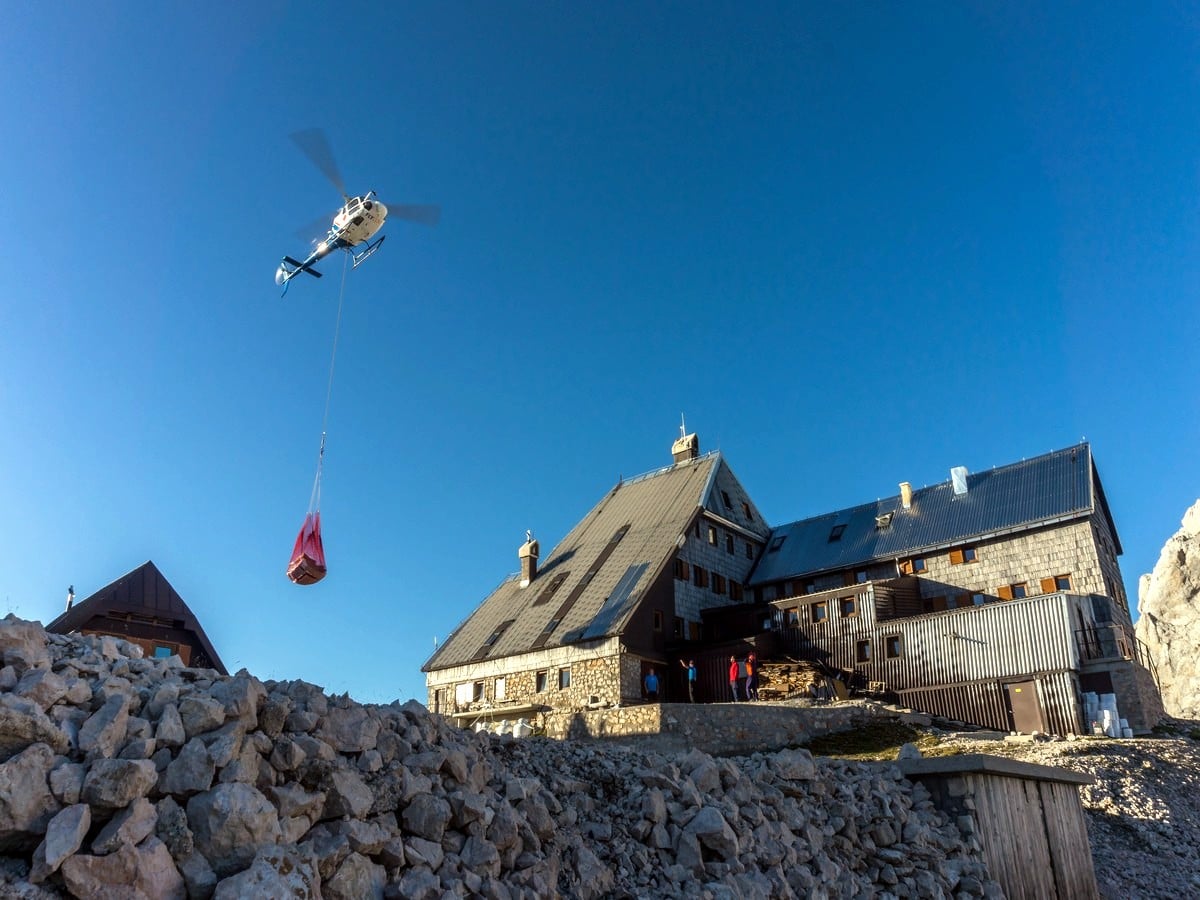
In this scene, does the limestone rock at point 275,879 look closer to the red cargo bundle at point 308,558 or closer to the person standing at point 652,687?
the red cargo bundle at point 308,558

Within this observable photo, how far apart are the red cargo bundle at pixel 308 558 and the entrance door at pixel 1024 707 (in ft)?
68.8

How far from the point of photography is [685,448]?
144 feet

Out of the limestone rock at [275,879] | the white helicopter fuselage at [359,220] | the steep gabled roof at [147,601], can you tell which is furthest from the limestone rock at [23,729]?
the white helicopter fuselage at [359,220]

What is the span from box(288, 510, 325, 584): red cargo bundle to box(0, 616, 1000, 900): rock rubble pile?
13657 mm

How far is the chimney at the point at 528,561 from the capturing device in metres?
39.6

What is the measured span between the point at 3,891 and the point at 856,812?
905 centimetres

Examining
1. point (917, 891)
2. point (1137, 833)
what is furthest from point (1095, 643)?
point (917, 891)

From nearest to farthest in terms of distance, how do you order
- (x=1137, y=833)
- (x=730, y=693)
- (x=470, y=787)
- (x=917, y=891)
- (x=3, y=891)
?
(x=3, y=891) → (x=470, y=787) → (x=917, y=891) → (x=1137, y=833) → (x=730, y=693)

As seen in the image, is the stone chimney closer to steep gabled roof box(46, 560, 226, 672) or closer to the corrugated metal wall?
the corrugated metal wall

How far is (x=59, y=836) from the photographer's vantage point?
5.05 meters

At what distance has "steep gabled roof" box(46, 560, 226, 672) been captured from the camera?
64.2ft

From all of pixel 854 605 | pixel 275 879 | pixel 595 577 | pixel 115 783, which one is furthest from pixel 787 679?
pixel 115 783

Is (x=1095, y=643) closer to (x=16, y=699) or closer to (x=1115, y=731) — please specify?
(x=1115, y=731)

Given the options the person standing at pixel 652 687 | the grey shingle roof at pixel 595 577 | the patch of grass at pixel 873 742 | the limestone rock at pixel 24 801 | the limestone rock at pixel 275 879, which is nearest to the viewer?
the limestone rock at pixel 24 801
